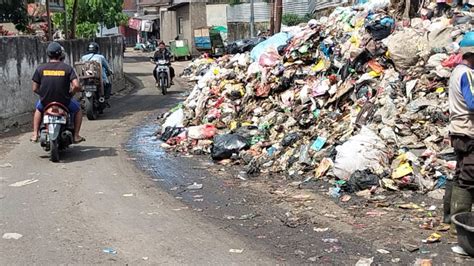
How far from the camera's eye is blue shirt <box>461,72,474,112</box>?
463 centimetres

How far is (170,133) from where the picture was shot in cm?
1022

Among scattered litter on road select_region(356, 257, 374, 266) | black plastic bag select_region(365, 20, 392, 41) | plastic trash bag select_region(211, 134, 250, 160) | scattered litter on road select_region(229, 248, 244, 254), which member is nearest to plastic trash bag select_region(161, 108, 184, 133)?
plastic trash bag select_region(211, 134, 250, 160)

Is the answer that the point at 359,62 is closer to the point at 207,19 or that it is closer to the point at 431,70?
the point at 431,70

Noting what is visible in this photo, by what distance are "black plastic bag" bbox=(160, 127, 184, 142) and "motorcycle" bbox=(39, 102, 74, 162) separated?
6.70ft

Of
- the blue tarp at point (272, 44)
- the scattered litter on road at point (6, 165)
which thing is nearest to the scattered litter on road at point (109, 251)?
the scattered litter on road at point (6, 165)

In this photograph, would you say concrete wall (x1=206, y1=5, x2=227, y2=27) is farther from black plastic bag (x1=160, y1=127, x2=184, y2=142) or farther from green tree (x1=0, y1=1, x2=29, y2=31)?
black plastic bag (x1=160, y1=127, x2=184, y2=142)

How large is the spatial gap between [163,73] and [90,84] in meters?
5.08

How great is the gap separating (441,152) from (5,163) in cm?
603

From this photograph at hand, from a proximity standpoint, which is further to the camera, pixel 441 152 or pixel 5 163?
pixel 5 163

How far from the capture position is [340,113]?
8500 millimetres

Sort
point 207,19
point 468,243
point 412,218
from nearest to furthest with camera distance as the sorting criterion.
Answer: point 468,243 < point 412,218 < point 207,19

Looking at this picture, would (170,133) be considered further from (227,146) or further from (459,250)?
(459,250)

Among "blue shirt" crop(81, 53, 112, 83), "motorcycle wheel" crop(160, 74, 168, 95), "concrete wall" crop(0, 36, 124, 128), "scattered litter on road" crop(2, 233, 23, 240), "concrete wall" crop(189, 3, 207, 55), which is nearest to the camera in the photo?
"scattered litter on road" crop(2, 233, 23, 240)

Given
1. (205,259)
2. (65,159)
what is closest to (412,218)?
(205,259)
